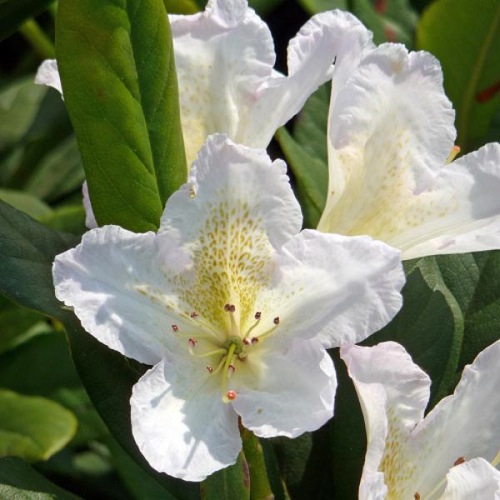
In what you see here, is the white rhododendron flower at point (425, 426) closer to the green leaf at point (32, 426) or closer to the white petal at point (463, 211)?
the white petal at point (463, 211)

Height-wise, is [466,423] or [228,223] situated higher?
[228,223]

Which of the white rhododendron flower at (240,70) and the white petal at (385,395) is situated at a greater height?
the white rhododendron flower at (240,70)

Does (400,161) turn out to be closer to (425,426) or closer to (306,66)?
(306,66)

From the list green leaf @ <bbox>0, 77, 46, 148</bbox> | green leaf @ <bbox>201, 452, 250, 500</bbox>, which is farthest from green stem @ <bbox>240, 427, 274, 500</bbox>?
green leaf @ <bbox>0, 77, 46, 148</bbox>

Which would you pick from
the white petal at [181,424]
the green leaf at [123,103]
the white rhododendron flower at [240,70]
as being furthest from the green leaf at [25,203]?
the white petal at [181,424]

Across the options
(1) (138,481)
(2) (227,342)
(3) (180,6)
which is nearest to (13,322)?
(1) (138,481)

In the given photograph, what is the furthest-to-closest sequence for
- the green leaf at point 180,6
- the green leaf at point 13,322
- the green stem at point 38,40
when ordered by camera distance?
1. the green stem at point 38,40
2. the green leaf at point 13,322
3. the green leaf at point 180,6
